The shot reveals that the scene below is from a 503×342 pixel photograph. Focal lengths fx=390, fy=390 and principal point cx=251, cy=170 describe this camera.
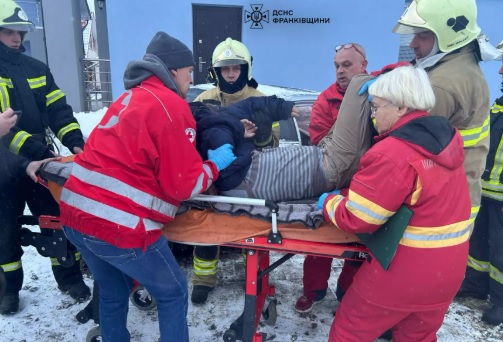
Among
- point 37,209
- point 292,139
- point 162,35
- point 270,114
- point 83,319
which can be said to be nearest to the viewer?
point 162,35

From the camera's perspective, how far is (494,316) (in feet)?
9.87

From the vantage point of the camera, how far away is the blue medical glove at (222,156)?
2.08 metres

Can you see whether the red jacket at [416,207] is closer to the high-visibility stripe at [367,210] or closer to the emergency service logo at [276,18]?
the high-visibility stripe at [367,210]

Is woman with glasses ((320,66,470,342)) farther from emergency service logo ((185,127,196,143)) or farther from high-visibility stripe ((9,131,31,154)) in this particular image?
high-visibility stripe ((9,131,31,154))

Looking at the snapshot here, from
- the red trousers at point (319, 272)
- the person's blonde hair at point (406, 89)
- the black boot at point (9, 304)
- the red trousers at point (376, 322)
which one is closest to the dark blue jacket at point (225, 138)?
the person's blonde hair at point (406, 89)

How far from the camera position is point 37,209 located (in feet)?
9.76

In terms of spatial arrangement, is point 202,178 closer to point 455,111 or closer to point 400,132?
point 400,132

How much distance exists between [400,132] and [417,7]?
92 cm

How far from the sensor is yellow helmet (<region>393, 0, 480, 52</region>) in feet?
7.13

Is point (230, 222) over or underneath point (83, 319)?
over

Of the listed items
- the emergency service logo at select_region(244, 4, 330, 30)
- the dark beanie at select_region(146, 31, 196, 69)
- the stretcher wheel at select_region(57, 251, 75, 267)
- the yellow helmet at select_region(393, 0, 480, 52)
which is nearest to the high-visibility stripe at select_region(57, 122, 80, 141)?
the stretcher wheel at select_region(57, 251, 75, 267)

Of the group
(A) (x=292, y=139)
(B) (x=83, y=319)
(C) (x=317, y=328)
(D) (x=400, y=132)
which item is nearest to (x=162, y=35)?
(D) (x=400, y=132)

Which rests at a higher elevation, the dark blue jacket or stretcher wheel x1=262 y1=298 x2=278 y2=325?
the dark blue jacket

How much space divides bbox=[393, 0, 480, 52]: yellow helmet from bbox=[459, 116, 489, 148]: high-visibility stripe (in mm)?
490
